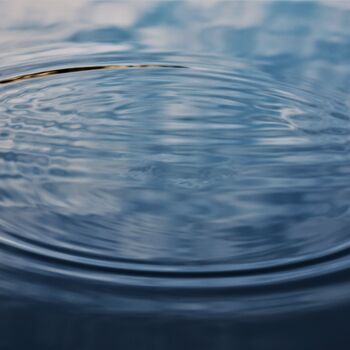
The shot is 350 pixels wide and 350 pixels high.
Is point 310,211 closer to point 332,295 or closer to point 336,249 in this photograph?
point 336,249

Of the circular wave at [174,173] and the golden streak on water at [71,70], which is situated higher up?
the golden streak on water at [71,70]

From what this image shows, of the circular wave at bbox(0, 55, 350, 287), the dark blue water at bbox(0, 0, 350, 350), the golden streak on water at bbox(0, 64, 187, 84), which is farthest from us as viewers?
the golden streak on water at bbox(0, 64, 187, 84)

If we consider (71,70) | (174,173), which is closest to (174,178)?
(174,173)

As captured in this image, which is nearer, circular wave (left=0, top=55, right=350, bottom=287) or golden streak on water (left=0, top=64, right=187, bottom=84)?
circular wave (left=0, top=55, right=350, bottom=287)

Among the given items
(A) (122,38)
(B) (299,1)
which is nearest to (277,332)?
(A) (122,38)

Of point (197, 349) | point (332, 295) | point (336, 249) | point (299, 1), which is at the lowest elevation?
point (197, 349)

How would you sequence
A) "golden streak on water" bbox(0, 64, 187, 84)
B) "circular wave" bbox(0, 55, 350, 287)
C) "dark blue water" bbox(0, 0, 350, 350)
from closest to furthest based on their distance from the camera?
1. "dark blue water" bbox(0, 0, 350, 350)
2. "circular wave" bbox(0, 55, 350, 287)
3. "golden streak on water" bbox(0, 64, 187, 84)

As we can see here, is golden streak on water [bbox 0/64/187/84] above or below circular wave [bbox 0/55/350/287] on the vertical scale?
above

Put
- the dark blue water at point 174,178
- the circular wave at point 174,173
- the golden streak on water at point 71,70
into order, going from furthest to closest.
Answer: the golden streak on water at point 71,70, the circular wave at point 174,173, the dark blue water at point 174,178
